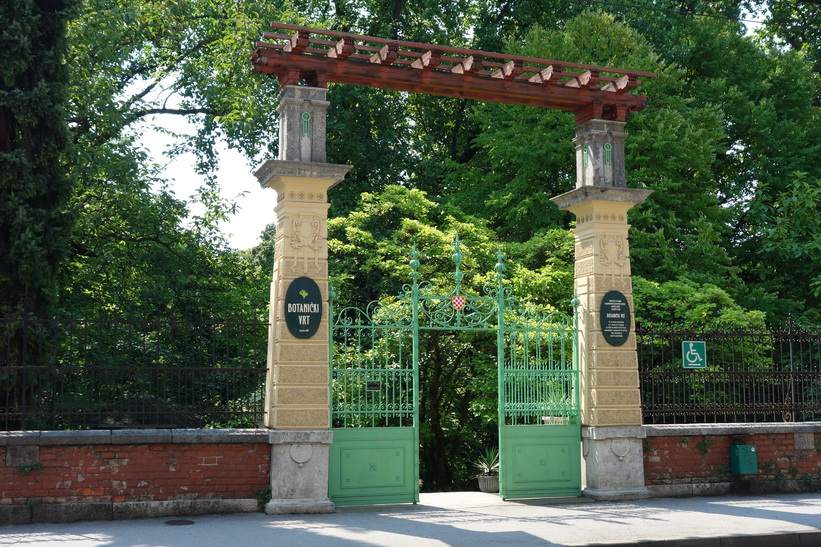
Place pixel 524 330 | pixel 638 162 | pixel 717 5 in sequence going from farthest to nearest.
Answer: pixel 717 5 < pixel 638 162 < pixel 524 330

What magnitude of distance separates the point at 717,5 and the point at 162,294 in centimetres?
1958

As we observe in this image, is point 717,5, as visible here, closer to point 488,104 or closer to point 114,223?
point 488,104

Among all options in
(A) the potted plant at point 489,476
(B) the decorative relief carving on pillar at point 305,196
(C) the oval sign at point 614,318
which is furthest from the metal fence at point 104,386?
(A) the potted plant at point 489,476

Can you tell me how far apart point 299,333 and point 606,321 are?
450cm

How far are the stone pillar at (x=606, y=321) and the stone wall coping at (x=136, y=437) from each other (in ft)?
15.4

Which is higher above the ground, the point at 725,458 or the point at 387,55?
the point at 387,55

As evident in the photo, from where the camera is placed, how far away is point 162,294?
17.0 m

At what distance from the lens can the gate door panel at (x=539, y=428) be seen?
11.5 metres

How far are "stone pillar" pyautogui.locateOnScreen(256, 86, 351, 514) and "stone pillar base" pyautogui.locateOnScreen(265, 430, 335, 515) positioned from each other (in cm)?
1

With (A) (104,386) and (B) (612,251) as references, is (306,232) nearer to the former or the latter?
(A) (104,386)

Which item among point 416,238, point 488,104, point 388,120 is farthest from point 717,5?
point 416,238

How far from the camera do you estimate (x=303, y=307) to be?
1054cm

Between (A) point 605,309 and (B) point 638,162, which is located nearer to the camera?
(A) point 605,309

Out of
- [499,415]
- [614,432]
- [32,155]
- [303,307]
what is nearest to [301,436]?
[303,307]
